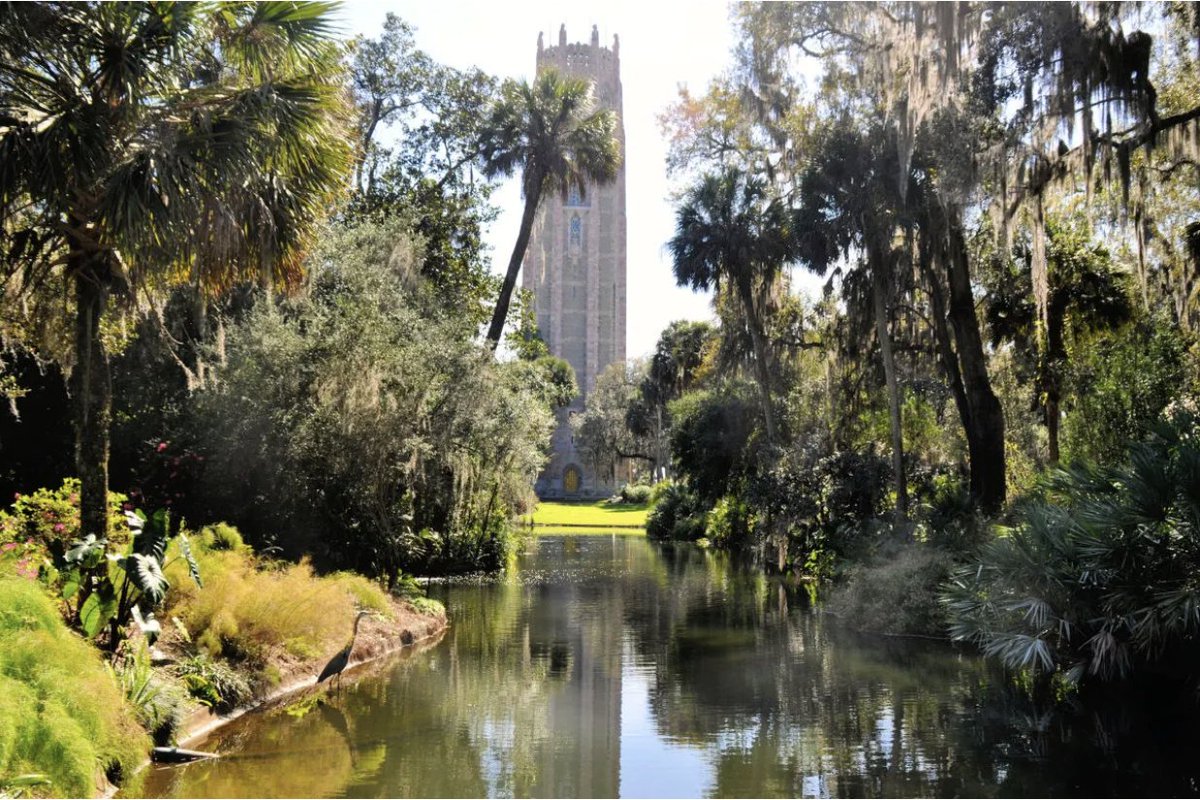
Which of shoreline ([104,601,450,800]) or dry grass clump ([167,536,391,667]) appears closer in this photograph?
shoreline ([104,601,450,800])

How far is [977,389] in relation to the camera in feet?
63.7

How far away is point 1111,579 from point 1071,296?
1361 cm

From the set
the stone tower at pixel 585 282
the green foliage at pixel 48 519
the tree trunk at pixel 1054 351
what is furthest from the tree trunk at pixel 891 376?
the stone tower at pixel 585 282

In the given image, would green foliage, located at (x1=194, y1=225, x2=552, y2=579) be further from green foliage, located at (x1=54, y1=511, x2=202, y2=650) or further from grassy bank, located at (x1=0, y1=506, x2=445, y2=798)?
green foliage, located at (x1=54, y1=511, x2=202, y2=650)

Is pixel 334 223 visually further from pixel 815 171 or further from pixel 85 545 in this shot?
pixel 85 545

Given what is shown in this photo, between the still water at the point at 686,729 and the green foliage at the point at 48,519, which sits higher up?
the green foliage at the point at 48,519

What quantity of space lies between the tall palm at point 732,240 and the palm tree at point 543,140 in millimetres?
2580

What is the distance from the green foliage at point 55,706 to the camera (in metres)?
6.42

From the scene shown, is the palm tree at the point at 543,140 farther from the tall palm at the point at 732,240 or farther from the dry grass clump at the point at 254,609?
the dry grass clump at the point at 254,609

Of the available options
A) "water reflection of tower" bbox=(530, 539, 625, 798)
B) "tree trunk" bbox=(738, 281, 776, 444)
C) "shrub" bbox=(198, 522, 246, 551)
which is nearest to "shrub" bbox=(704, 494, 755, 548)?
"tree trunk" bbox=(738, 281, 776, 444)

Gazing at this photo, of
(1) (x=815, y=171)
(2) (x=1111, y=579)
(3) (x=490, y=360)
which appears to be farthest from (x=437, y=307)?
(2) (x=1111, y=579)

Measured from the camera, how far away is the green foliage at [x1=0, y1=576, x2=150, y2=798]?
642 cm

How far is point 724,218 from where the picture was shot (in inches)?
1073

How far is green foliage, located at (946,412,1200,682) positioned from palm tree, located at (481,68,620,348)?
16899 mm
